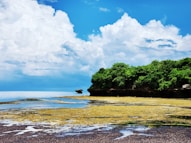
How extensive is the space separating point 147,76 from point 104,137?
60.8 metres

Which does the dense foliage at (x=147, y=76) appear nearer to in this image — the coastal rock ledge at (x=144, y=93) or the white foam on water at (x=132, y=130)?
the coastal rock ledge at (x=144, y=93)

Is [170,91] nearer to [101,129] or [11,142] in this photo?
[101,129]

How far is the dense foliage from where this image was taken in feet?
228

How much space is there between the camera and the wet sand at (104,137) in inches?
699

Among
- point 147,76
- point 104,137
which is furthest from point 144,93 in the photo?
point 104,137

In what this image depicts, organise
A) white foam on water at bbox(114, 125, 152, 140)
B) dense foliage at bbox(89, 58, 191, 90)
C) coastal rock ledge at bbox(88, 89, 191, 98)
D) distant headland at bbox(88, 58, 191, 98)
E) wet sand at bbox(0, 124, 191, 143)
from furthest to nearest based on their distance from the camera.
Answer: dense foliage at bbox(89, 58, 191, 90) < distant headland at bbox(88, 58, 191, 98) < coastal rock ledge at bbox(88, 89, 191, 98) < white foam on water at bbox(114, 125, 152, 140) < wet sand at bbox(0, 124, 191, 143)

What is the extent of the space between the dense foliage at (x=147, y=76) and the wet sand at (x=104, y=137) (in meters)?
47.8

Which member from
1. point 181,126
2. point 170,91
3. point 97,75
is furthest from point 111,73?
point 181,126

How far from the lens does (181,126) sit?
23.4 metres

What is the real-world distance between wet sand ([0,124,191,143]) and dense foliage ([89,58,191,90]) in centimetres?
4776

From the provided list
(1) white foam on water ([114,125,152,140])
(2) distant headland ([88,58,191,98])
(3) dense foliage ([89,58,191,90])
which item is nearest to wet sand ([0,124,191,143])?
(1) white foam on water ([114,125,152,140])

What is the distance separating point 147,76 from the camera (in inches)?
3083

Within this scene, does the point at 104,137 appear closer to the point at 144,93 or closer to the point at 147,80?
the point at 147,80

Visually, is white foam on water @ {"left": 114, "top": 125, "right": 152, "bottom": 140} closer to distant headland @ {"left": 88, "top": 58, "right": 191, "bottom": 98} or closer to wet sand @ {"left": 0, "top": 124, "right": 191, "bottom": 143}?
wet sand @ {"left": 0, "top": 124, "right": 191, "bottom": 143}
